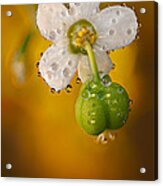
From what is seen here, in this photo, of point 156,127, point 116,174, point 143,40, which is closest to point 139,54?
point 143,40

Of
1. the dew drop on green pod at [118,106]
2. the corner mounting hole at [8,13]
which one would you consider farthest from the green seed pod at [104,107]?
the corner mounting hole at [8,13]

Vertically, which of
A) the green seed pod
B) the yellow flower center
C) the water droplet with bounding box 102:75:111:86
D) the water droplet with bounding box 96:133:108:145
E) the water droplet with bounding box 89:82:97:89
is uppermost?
the yellow flower center

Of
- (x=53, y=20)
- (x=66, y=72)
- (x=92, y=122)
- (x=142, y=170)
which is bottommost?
(x=142, y=170)

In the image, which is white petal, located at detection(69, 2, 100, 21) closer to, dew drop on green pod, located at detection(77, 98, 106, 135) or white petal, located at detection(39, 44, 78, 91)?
white petal, located at detection(39, 44, 78, 91)

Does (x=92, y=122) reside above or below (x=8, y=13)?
below

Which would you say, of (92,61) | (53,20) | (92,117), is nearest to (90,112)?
(92,117)

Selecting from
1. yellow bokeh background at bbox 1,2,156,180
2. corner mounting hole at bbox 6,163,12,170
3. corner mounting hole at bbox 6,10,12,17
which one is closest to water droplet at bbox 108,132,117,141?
yellow bokeh background at bbox 1,2,156,180

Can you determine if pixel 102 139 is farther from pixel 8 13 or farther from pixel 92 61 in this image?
pixel 8 13
